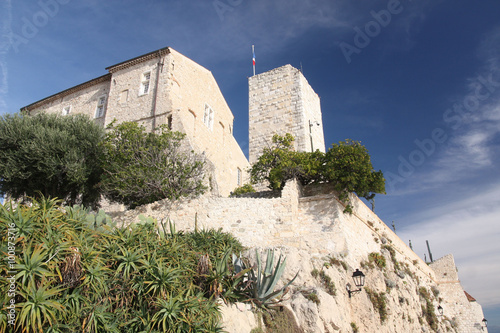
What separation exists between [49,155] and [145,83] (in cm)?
860

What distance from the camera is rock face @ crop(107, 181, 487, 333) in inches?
342

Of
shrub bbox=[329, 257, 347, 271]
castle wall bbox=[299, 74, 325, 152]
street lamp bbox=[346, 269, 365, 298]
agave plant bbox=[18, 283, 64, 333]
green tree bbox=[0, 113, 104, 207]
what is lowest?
agave plant bbox=[18, 283, 64, 333]

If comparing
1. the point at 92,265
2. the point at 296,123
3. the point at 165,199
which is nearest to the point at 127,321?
the point at 92,265

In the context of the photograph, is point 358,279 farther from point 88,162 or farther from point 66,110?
point 66,110

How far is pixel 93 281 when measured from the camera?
5.91 m

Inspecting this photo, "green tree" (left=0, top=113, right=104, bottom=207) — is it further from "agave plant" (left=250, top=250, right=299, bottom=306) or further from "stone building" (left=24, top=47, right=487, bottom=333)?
"agave plant" (left=250, top=250, right=299, bottom=306)

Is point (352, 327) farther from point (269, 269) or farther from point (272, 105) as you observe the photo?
point (272, 105)

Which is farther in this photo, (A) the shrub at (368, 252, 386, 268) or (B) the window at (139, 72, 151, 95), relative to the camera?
(B) the window at (139, 72, 151, 95)

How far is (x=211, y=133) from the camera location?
24.0 metres

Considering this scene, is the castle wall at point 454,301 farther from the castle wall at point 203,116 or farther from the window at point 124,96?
the window at point 124,96

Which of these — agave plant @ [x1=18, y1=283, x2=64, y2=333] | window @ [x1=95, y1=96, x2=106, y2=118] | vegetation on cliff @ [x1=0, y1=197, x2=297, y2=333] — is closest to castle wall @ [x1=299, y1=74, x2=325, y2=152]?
window @ [x1=95, y1=96, x2=106, y2=118]

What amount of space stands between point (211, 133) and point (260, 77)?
4.96 meters

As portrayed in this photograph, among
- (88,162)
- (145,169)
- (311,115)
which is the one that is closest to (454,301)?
(311,115)

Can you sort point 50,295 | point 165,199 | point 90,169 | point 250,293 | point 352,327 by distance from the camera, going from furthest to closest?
1. point 90,169
2. point 165,199
3. point 352,327
4. point 250,293
5. point 50,295
